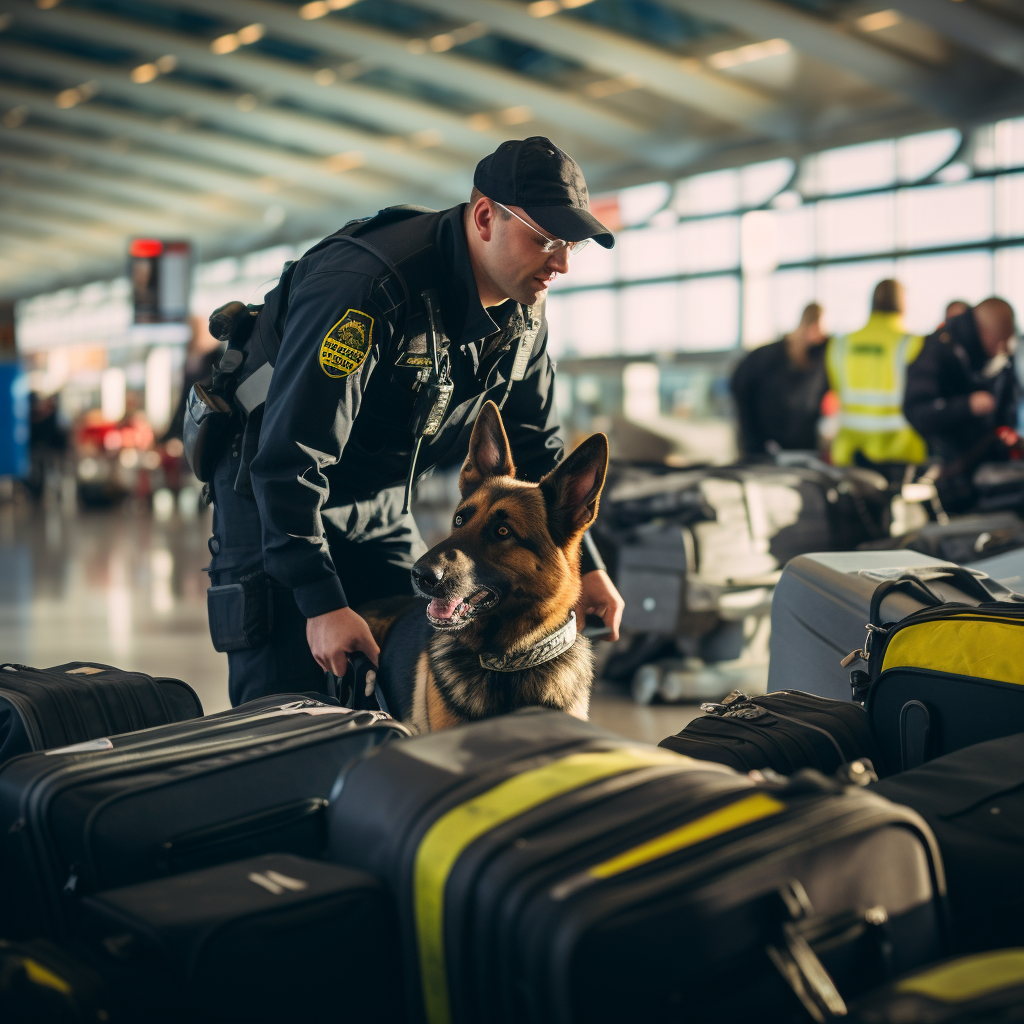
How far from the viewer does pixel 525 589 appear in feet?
6.26

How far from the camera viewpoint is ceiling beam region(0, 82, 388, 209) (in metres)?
19.1

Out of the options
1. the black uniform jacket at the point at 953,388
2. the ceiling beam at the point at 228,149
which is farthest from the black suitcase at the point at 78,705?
the ceiling beam at the point at 228,149

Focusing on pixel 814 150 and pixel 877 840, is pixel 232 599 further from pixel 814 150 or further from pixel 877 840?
pixel 814 150

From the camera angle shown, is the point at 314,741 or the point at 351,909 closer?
the point at 351,909

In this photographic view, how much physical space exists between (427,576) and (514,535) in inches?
8.5

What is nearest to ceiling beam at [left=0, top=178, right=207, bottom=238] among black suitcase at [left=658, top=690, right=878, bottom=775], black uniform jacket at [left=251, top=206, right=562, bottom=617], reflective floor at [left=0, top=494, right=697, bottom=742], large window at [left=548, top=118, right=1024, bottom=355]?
large window at [left=548, top=118, right=1024, bottom=355]

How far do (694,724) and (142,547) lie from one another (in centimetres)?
889

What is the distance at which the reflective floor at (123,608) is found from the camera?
14.0ft

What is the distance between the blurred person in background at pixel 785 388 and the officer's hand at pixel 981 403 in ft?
3.51

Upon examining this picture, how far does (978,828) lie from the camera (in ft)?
3.91

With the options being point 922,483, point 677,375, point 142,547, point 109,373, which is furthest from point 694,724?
point 109,373

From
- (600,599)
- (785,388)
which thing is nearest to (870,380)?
(785,388)

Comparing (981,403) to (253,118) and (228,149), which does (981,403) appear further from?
(228,149)

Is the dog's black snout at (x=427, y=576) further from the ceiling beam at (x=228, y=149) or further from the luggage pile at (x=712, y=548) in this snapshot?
the ceiling beam at (x=228, y=149)
